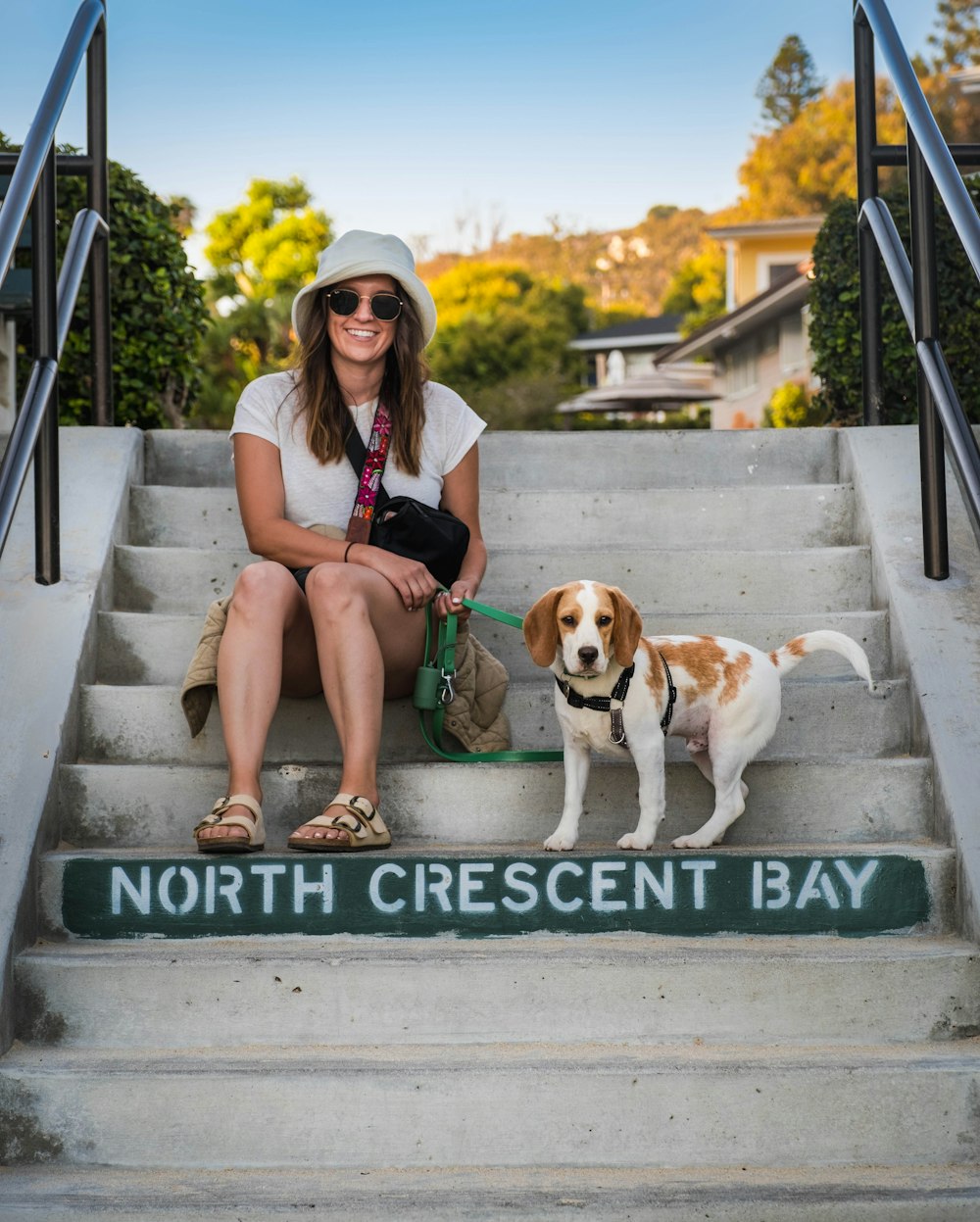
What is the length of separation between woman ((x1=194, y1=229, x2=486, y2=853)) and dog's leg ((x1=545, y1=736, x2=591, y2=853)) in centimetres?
43

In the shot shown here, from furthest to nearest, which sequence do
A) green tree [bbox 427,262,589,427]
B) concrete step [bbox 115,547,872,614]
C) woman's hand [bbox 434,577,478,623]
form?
green tree [bbox 427,262,589,427]
concrete step [bbox 115,547,872,614]
woman's hand [bbox 434,577,478,623]

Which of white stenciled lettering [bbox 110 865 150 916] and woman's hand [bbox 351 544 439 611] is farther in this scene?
woman's hand [bbox 351 544 439 611]

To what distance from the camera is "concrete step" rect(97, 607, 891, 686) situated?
12.4 ft

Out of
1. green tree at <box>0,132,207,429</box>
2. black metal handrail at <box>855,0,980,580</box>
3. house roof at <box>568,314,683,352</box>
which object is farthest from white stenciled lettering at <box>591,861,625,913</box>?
house roof at <box>568,314,683,352</box>

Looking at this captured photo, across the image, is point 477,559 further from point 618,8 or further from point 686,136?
point 686,136

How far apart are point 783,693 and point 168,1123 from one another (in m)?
1.89

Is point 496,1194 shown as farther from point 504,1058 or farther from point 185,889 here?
point 185,889

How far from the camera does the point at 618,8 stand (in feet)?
282

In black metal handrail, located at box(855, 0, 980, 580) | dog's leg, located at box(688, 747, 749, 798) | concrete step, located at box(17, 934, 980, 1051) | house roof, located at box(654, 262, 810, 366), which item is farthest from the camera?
house roof, located at box(654, 262, 810, 366)

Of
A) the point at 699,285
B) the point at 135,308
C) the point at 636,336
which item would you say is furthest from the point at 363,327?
the point at 699,285

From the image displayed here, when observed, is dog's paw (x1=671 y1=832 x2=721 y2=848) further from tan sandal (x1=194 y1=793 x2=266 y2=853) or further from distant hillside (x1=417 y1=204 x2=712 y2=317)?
distant hillside (x1=417 y1=204 x2=712 y2=317)

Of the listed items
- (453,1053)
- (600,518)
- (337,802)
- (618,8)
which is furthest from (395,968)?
(618,8)

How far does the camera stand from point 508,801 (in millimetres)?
3320

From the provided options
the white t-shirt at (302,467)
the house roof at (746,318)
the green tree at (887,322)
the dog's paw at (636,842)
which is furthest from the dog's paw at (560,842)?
the house roof at (746,318)
